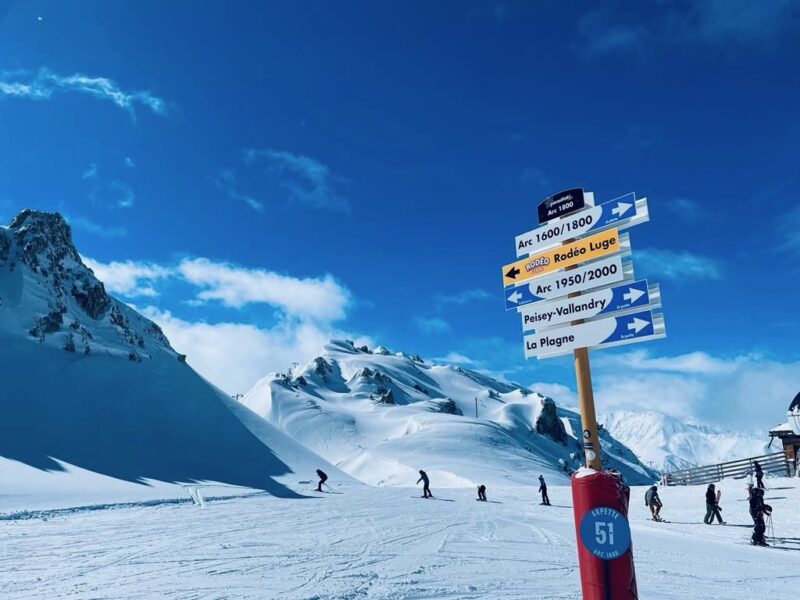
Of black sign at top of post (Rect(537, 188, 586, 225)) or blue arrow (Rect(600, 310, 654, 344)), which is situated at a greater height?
black sign at top of post (Rect(537, 188, 586, 225))

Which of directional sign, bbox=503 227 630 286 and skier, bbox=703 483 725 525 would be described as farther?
skier, bbox=703 483 725 525

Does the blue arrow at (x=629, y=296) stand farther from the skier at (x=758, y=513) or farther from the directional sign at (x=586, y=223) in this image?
the skier at (x=758, y=513)

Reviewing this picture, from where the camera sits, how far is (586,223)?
787cm

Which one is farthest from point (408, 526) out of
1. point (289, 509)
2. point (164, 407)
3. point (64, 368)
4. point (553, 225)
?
point (64, 368)

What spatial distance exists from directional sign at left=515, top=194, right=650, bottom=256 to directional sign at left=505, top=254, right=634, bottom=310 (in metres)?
0.49

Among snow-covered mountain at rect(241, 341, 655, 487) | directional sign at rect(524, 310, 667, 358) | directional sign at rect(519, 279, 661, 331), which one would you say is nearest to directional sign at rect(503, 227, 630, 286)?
directional sign at rect(519, 279, 661, 331)

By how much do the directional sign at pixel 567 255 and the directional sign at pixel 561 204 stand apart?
56cm

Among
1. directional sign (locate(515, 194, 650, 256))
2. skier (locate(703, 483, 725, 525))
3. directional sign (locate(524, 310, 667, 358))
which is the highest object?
directional sign (locate(515, 194, 650, 256))

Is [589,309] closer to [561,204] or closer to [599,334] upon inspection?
[599,334]

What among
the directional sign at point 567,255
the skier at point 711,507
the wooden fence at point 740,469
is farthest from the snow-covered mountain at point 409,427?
the directional sign at point 567,255

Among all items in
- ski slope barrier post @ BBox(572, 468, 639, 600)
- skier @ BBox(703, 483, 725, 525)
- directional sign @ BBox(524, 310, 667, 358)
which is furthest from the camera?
skier @ BBox(703, 483, 725, 525)

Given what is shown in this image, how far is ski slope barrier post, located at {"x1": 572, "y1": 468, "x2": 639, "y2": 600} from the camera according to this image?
6.11 m

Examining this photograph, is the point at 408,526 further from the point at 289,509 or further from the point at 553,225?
the point at 553,225

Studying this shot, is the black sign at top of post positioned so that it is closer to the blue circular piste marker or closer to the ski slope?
the blue circular piste marker
